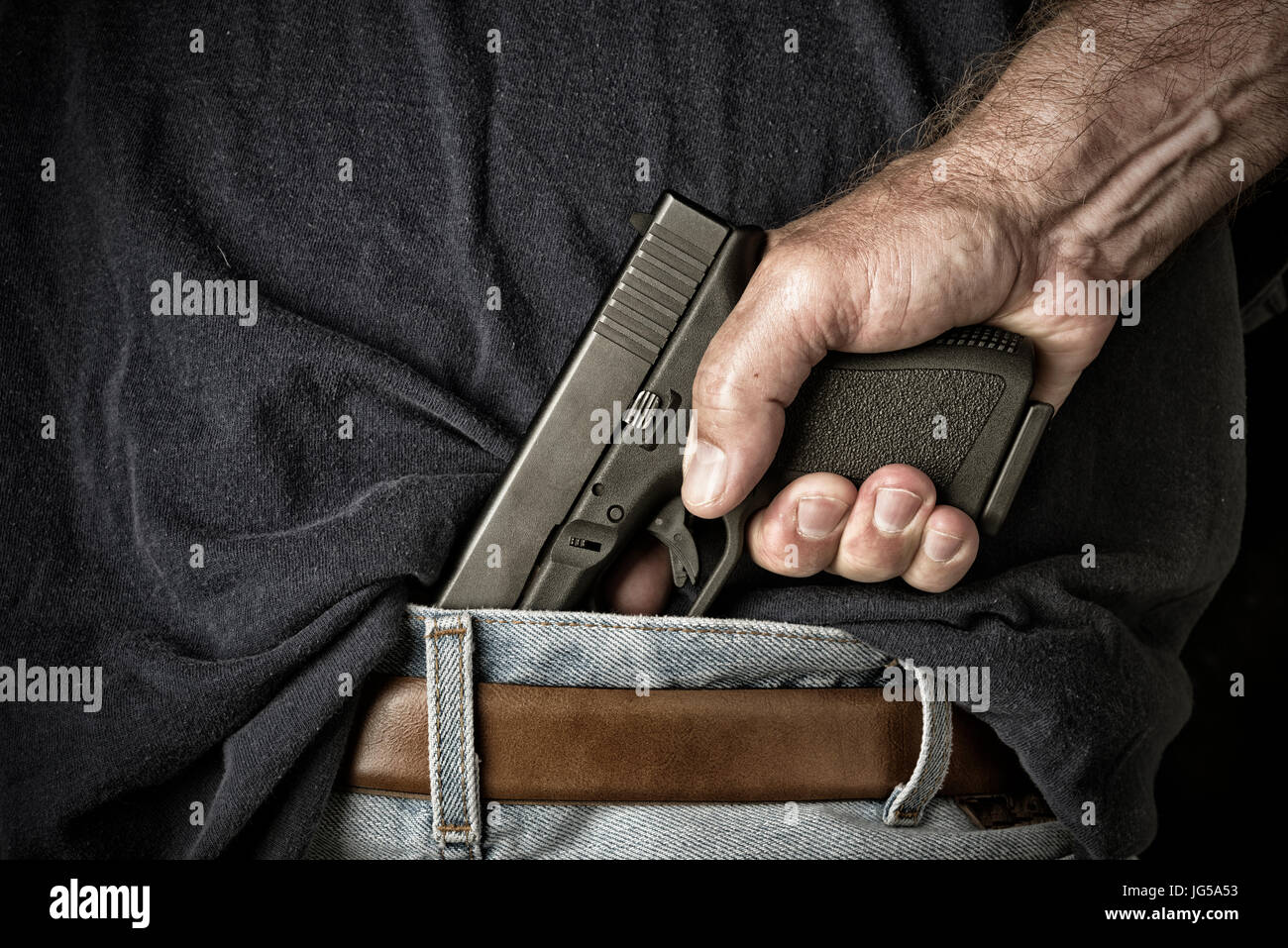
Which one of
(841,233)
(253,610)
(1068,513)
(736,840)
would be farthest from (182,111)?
(1068,513)

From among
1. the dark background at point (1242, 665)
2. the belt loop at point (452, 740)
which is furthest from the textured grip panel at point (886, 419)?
the dark background at point (1242, 665)

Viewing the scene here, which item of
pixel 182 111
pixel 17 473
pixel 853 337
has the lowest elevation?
pixel 17 473

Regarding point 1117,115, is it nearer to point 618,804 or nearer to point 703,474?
point 703,474

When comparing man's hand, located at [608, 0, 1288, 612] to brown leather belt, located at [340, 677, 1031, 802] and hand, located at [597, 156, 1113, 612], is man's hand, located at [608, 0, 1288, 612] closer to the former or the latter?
hand, located at [597, 156, 1113, 612]

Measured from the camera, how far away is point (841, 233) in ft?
3.36

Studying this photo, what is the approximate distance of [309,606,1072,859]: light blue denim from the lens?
41.0 inches

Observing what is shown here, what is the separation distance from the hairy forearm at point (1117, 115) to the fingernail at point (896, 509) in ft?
1.03

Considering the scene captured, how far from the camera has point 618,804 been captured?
1077 mm

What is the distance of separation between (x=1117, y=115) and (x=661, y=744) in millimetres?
884

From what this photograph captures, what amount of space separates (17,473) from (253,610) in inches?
13.7

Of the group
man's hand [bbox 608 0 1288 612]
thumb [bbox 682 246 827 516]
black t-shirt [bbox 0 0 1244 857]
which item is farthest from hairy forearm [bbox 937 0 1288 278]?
thumb [bbox 682 246 827 516]

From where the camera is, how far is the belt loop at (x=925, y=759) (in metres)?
1.06

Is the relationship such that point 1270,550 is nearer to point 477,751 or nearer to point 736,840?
point 736,840

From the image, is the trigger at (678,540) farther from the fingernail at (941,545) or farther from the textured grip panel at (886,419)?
the fingernail at (941,545)
